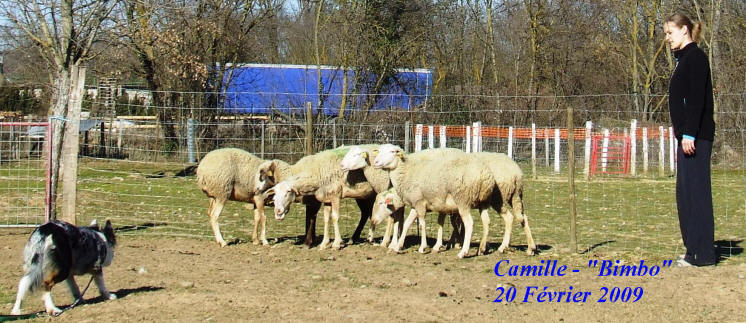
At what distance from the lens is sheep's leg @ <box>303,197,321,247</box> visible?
11.4 m

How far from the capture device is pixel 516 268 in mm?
9352

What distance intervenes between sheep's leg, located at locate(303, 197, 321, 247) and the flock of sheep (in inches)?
0.6

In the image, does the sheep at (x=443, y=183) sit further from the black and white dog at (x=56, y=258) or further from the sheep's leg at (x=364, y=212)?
the black and white dog at (x=56, y=258)

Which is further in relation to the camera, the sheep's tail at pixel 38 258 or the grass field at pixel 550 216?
the grass field at pixel 550 216

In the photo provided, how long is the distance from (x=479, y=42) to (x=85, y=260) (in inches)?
1297

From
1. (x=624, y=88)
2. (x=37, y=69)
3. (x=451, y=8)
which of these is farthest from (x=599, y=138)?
(x=37, y=69)

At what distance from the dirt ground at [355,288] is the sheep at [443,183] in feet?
1.93

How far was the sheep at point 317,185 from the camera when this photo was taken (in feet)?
36.4

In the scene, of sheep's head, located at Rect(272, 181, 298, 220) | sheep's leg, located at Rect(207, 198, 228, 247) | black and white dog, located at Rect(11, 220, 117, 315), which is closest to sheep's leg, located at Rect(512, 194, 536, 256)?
sheep's head, located at Rect(272, 181, 298, 220)

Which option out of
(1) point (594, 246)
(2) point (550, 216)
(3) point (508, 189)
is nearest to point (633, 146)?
(2) point (550, 216)

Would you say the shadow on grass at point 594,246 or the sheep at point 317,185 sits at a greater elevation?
the sheep at point 317,185

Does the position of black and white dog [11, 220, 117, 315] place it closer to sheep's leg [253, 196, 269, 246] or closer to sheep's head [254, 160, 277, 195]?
sheep's leg [253, 196, 269, 246]

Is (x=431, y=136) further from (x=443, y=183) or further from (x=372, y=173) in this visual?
(x=443, y=183)

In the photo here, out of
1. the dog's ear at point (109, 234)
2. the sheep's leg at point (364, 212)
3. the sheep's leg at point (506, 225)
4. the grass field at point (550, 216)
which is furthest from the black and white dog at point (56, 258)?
the sheep's leg at point (506, 225)
